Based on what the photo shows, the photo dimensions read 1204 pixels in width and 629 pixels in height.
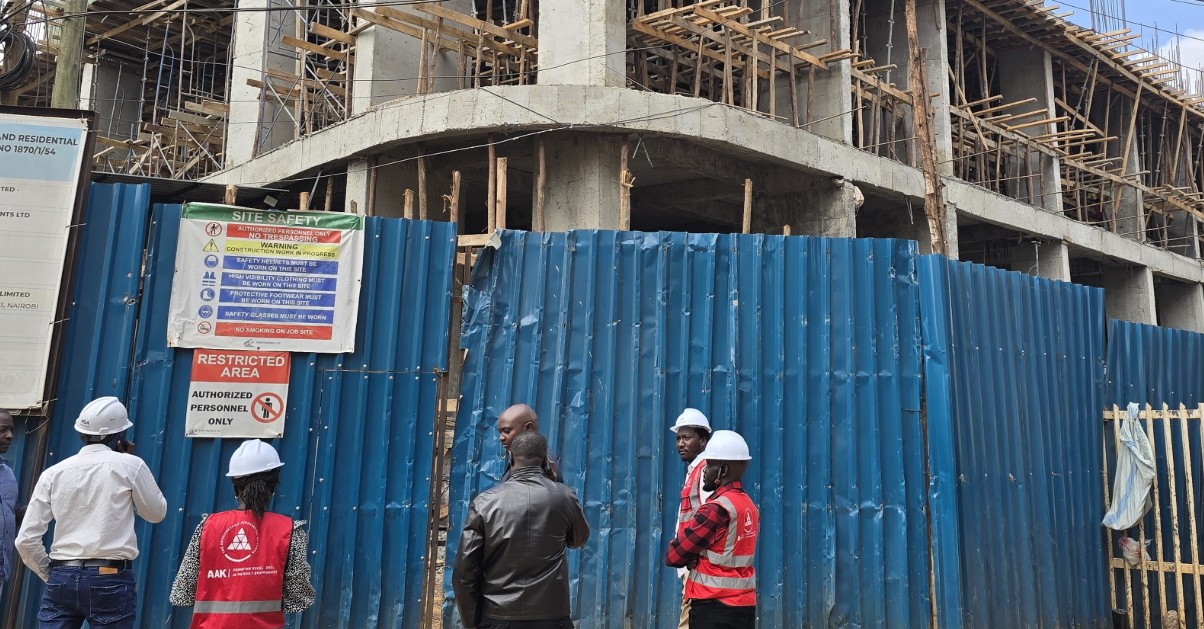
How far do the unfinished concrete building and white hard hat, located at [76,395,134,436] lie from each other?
4286 mm

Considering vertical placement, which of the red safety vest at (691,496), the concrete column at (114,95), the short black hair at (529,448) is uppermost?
the concrete column at (114,95)

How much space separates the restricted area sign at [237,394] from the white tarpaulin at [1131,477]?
639 cm

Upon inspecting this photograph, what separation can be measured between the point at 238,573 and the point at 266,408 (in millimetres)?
2183

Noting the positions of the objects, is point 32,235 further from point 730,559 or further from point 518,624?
point 730,559

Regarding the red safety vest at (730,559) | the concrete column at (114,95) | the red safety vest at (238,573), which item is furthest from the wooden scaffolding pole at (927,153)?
the concrete column at (114,95)

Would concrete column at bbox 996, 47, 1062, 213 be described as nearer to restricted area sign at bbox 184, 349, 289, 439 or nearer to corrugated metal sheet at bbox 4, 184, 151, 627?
→ restricted area sign at bbox 184, 349, 289, 439

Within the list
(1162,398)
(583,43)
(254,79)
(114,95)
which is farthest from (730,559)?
(114,95)

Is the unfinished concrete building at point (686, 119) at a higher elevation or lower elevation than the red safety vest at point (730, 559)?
higher

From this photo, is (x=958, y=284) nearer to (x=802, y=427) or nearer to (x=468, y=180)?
(x=802, y=427)

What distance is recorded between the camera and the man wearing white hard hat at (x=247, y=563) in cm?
376

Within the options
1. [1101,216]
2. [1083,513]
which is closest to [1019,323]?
[1083,513]

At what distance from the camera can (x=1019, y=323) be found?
7.37 metres

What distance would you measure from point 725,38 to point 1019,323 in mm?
8760

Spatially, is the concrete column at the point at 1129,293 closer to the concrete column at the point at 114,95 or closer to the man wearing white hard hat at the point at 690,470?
the man wearing white hard hat at the point at 690,470
